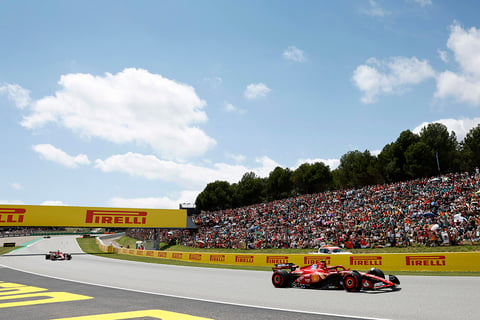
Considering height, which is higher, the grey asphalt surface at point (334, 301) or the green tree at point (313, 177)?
the green tree at point (313, 177)

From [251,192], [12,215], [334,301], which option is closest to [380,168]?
[251,192]

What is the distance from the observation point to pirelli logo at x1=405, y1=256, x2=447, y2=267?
18047mm

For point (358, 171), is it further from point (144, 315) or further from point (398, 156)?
point (144, 315)

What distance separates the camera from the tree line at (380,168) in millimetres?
61250

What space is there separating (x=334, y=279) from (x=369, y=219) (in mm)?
21631

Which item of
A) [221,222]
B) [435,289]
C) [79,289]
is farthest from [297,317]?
[221,222]

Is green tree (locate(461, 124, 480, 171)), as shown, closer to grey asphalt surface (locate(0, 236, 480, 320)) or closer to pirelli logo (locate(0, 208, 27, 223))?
grey asphalt surface (locate(0, 236, 480, 320))

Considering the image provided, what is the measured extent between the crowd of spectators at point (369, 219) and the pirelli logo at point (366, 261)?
25.6ft

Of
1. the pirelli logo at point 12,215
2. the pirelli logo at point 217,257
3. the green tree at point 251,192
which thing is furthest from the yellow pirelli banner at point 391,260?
the green tree at point 251,192

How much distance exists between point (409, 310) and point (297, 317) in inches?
105

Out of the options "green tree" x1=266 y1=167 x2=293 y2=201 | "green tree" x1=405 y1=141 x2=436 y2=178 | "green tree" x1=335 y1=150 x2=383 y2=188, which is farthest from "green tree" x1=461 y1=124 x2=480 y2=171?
"green tree" x1=266 y1=167 x2=293 y2=201

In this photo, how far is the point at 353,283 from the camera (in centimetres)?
1125

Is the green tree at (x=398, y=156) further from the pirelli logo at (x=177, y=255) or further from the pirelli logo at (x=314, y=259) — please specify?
the pirelli logo at (x=314, y=259)

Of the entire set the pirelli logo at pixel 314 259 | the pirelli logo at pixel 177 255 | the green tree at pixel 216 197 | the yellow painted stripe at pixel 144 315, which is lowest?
the pirelli logo at pixel 177 255
